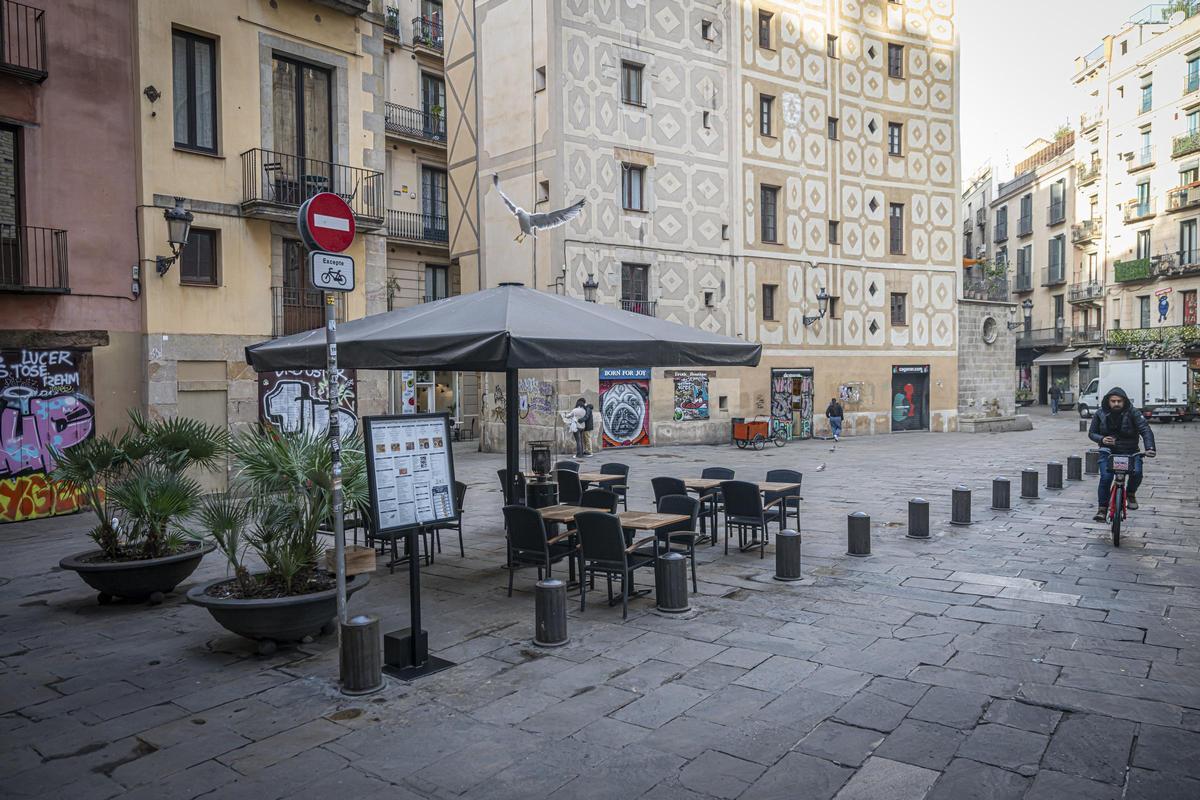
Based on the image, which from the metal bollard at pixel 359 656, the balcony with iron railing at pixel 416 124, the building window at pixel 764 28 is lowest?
the metal bollard at pixel 359 656

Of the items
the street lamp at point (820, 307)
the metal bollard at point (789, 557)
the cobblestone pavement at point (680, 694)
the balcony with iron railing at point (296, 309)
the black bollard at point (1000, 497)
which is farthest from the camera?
the street lamp at point (820, 307)

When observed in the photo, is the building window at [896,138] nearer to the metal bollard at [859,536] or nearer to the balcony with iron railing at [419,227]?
the balcony with iron railing at [419,227]

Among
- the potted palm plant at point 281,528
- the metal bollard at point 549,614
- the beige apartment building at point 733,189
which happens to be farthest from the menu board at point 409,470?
the beige apartment building at point 733,189

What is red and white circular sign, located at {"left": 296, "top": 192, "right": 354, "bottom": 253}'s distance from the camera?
5.17 meters

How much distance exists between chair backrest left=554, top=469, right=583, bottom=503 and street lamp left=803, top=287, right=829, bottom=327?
766 inches

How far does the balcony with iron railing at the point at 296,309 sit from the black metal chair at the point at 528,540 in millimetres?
9582

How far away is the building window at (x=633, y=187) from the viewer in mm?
24562

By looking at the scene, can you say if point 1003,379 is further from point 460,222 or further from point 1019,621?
point 1019,621

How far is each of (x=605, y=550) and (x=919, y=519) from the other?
16.5 ft

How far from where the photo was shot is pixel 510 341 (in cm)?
631

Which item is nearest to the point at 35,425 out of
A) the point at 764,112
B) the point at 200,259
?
the point at 200,259

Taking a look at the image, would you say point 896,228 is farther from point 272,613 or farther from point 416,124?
point 272,613

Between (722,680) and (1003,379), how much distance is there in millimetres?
32597

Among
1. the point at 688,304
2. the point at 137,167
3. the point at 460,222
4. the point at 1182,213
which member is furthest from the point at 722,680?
the point at 1182,213
